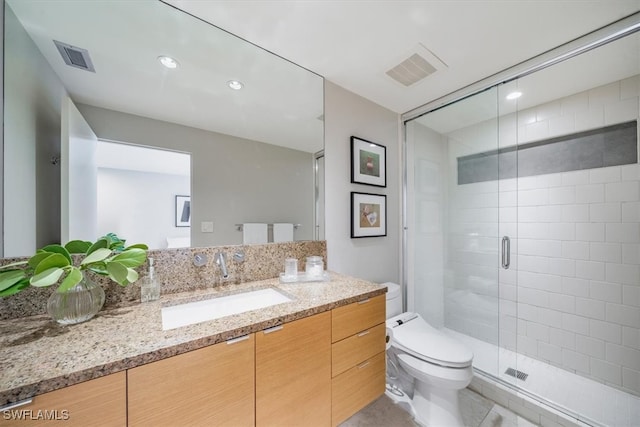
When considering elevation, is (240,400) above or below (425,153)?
below

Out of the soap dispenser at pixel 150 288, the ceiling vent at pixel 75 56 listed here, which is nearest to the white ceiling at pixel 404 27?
the ceiling vent at pixel 75 56

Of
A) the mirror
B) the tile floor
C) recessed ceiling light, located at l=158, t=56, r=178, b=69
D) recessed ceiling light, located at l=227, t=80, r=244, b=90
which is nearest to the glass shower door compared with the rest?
the tile floor

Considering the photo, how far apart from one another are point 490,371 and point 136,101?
293 cm

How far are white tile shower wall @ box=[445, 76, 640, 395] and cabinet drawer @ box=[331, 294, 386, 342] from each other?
1.33 meters

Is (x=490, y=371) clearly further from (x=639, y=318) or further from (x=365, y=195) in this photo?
(x=365, y=195)

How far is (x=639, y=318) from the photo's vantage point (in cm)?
160

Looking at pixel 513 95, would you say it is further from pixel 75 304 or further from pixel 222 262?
pixel 75 304

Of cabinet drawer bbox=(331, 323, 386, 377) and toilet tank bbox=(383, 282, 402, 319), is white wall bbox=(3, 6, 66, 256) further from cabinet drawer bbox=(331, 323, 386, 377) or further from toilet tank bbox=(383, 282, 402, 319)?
toilet tank bbox=(383, 282, 402, 319)

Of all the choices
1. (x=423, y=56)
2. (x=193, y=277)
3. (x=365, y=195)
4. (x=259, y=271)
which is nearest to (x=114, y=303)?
(x=193, y=277)

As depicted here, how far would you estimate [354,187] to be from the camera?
1.89 m

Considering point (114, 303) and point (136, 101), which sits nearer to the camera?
point (114, 303)

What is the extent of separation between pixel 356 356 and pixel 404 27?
1.75 meters

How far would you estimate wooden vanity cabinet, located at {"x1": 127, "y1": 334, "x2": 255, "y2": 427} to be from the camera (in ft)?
2.15

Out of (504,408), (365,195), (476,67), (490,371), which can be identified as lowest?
(504,408)
